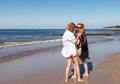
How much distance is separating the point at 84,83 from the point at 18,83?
2.07 m

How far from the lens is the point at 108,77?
27.7 ft

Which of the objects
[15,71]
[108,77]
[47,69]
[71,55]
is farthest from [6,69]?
[108,77]

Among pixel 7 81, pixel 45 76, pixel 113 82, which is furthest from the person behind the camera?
pixel 45 76

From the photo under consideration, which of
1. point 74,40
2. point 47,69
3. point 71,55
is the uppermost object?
point 74,40

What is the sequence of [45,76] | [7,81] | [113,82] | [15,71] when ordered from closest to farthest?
[113,82]
[7,81]
[45,76]
[15,71]

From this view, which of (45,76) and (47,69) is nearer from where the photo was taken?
(45,76)

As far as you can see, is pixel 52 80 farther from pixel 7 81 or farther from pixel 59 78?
pixel 7 81

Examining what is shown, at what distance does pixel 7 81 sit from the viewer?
27.0 feet

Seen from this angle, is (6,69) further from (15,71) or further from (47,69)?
(47,69)

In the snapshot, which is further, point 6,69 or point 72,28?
point 6,69

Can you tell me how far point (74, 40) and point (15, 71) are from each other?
3.26 meters

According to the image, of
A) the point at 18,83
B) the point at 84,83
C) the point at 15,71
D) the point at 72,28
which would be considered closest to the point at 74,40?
the point at 72,28

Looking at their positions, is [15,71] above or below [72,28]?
below

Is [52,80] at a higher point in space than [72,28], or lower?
lower
